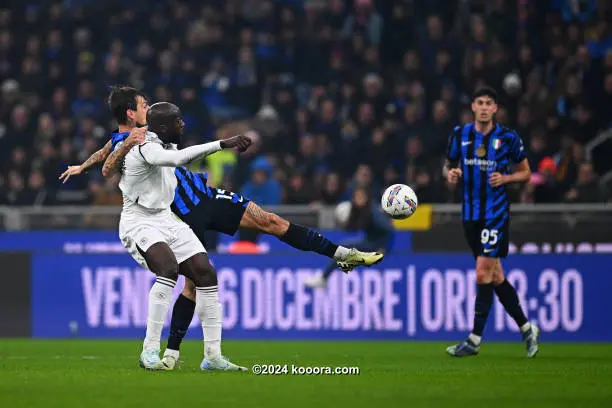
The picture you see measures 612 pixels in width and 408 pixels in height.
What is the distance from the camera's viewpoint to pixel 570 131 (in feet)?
57.4

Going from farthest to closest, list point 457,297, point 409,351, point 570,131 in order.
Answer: point 570,131 < point 457,297 < point 409,351

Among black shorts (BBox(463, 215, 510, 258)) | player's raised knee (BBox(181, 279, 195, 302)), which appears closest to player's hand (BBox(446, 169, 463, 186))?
black shorts (BBox(463, 215, 510, 258))

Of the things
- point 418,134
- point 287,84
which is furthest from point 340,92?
point 418,134

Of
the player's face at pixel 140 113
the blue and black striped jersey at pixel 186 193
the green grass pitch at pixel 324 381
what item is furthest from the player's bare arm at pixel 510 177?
the player's face at pixel 140 113

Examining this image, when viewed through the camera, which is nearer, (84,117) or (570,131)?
(570,131)

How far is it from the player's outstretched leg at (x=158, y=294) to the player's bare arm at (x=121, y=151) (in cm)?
63

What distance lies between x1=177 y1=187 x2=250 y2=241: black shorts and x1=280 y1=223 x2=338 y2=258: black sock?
1.37ft

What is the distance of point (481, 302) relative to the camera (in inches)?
439

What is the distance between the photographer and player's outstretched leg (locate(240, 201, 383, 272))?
31.4 feet

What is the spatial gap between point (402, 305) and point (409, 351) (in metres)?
2.29

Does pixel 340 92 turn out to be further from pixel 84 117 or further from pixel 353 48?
pixel 84 117

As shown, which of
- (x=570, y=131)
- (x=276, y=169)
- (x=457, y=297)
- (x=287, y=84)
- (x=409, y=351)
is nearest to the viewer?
(x=409, y=351)

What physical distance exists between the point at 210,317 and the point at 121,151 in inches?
53.5

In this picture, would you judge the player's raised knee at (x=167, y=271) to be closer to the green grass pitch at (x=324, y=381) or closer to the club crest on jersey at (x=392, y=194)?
the green grass pitch at (x=324, y=381)
